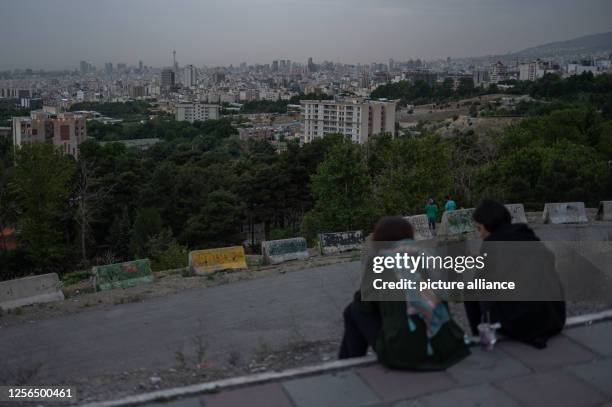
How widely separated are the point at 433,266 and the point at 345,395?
104 cm

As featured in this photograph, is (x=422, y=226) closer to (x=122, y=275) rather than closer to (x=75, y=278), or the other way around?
(x=122, y=275)

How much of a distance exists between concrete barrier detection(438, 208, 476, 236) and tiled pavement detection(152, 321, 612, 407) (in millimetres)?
10309

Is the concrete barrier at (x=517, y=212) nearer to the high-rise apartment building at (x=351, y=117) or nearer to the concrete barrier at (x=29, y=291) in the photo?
the concrete barrier at (x=29, y=291)

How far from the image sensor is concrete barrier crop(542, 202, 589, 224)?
15812 millimetres

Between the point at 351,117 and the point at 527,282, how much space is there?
302 ft

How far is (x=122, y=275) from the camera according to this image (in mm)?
13062

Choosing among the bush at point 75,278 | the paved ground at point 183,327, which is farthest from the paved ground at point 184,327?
the bush at point 75,278

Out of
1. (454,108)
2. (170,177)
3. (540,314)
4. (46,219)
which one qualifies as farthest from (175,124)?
(540,314)

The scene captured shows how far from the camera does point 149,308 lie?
10547 mm

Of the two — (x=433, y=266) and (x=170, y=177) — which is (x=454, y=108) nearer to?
(x=170, y=177)

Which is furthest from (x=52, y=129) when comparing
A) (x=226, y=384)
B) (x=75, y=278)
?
(x=226, y=384)

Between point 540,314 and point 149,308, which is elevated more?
point 540,314

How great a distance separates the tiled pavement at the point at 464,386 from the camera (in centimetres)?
366

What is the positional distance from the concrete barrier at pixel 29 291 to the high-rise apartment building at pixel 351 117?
256 ft
